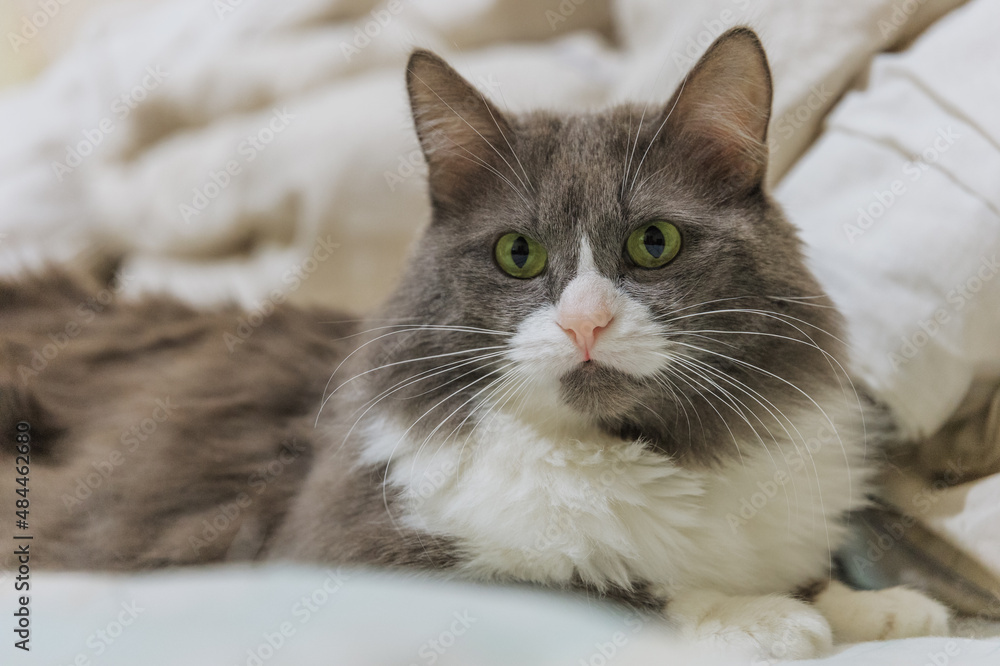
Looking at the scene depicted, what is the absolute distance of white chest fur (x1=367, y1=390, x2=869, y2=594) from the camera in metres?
1.32

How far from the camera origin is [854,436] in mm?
1526

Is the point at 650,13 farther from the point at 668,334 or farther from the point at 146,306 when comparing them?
the point at 146,306

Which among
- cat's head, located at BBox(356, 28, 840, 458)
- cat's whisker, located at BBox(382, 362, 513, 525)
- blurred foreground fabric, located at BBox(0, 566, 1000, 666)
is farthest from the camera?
cat's whisker, located at BBox(382, 362, 513, 525)

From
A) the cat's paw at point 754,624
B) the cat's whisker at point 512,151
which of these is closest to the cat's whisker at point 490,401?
the cat's whisker at point 512,151

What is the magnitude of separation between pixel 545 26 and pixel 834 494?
2174 mm

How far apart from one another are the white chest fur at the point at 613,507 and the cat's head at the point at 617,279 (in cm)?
6

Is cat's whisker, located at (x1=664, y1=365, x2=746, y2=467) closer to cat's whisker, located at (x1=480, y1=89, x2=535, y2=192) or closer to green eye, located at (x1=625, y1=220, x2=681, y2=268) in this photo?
green eye, located at (x1=625, y1=220, x2=681, y2=268)

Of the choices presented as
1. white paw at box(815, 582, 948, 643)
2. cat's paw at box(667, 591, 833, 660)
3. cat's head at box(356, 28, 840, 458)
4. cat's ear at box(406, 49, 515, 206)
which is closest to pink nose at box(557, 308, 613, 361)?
cat's head at box(356, 28, 840, 458)

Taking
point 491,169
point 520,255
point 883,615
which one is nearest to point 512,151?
point 491,169

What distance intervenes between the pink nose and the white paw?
2.41ft

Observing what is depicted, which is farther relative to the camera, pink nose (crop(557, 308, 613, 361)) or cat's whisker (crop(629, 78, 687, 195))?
cat's whisker (crop(629, 78, 687, 195))

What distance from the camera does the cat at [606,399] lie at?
1273 millimetres

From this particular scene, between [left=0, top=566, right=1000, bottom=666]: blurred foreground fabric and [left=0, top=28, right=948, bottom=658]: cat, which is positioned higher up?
[left=0, top=28, right=948, bottom=658]: cat

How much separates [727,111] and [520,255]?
48 centimetres
